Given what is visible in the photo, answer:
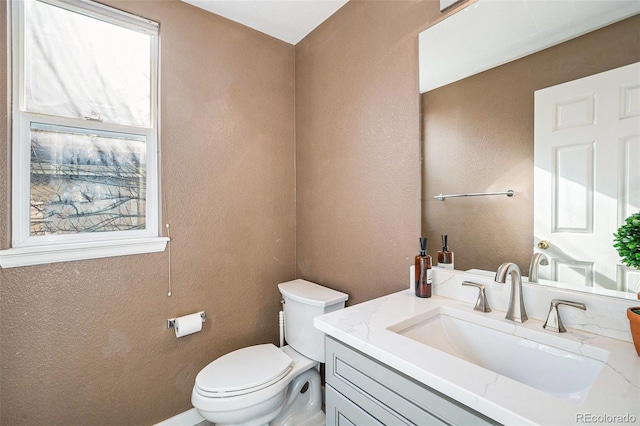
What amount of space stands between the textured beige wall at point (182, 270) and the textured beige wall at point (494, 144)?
1.14 metres

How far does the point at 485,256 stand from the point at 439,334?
36cm

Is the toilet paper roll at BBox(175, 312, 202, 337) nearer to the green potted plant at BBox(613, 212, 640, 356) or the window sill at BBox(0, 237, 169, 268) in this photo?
the window sill at BBox(0, 237, 169, 268)

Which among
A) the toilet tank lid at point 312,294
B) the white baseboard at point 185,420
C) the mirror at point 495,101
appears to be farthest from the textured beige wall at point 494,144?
the white baseboard at point 185,420

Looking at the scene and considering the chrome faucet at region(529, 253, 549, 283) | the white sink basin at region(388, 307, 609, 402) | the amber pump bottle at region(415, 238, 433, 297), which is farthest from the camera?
the amber pump bottle at region(415, 238, 433, 297)

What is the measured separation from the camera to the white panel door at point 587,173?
0.85 metres

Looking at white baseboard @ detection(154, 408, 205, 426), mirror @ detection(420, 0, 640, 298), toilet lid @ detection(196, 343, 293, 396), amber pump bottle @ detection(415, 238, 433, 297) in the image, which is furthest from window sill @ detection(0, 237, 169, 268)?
mirror @ detection(420, 0, 640, 298)

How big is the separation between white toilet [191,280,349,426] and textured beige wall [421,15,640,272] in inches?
30.8

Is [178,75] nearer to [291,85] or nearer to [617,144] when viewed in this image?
[291,85]

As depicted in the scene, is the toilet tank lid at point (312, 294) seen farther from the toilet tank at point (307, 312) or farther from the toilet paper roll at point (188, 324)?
the toilet paper roll at point (188, 324)

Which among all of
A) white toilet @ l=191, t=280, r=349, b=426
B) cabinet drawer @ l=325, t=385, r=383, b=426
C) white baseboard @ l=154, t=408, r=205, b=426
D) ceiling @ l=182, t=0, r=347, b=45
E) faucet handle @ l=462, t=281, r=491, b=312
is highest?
ceiling @ l=182, t=0, r=347, b=45

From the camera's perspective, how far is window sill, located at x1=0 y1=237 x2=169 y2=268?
4.27 feet

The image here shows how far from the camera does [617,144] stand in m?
0.86

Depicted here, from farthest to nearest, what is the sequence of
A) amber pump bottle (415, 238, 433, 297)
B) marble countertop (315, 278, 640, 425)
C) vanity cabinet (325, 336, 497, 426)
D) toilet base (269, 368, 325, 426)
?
toilet base (269, 368, 325, 426)
amber pump bottle (415, 238, 433, 297)
vanity cabinet (325, 336, 497, 426)
marble countertop (315, 278, 640, 425)

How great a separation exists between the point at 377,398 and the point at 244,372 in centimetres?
86
